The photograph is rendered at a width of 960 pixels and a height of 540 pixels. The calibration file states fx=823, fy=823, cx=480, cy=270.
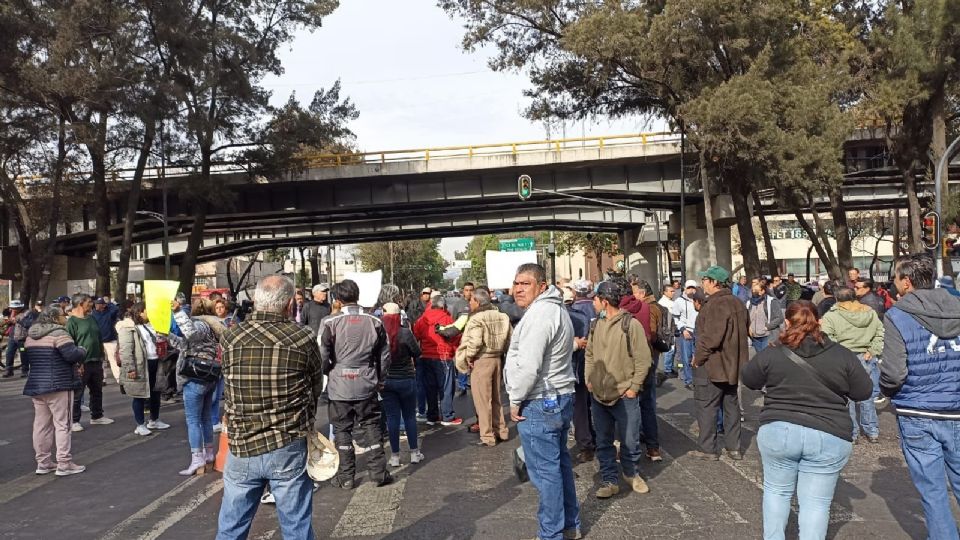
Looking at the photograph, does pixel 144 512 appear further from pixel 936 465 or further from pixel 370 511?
pixel 936 465

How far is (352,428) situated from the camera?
7.13 m

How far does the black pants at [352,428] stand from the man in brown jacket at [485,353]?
5.05 ft

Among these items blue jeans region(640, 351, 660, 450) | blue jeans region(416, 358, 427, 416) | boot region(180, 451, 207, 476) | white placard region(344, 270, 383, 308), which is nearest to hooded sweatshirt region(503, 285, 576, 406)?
blue jeans region(640, 351, 660, 450)

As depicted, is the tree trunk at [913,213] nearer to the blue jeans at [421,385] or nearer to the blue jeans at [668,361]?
the blue jeans at [668,361]

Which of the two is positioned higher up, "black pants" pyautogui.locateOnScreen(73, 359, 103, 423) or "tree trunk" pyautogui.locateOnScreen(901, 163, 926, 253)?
"tree trunk" pyautogui.locateOnScreen(901, 163, 926, 253)

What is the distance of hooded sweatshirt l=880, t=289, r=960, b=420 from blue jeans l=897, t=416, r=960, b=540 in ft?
0.23

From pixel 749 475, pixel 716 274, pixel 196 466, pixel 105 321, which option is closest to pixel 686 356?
pixel 716 274

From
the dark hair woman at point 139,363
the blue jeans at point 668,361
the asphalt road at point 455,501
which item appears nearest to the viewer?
the asphalt road at point 455,501

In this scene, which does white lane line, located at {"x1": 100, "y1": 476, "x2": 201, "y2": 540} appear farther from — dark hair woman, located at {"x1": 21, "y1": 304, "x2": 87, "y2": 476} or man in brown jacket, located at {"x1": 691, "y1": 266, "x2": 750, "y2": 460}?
man in brown jacket, located at {"x1": 691, "y1": 266, "x2": 750, "y2": 460}

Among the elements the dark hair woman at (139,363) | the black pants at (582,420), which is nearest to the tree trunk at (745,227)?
the black pants at (582,420)

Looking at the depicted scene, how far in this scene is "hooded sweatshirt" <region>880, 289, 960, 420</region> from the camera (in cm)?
462

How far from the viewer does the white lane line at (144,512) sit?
5895mm

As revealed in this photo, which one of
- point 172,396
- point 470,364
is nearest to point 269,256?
point 172,396

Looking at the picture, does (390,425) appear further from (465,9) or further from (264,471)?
(465,9)
